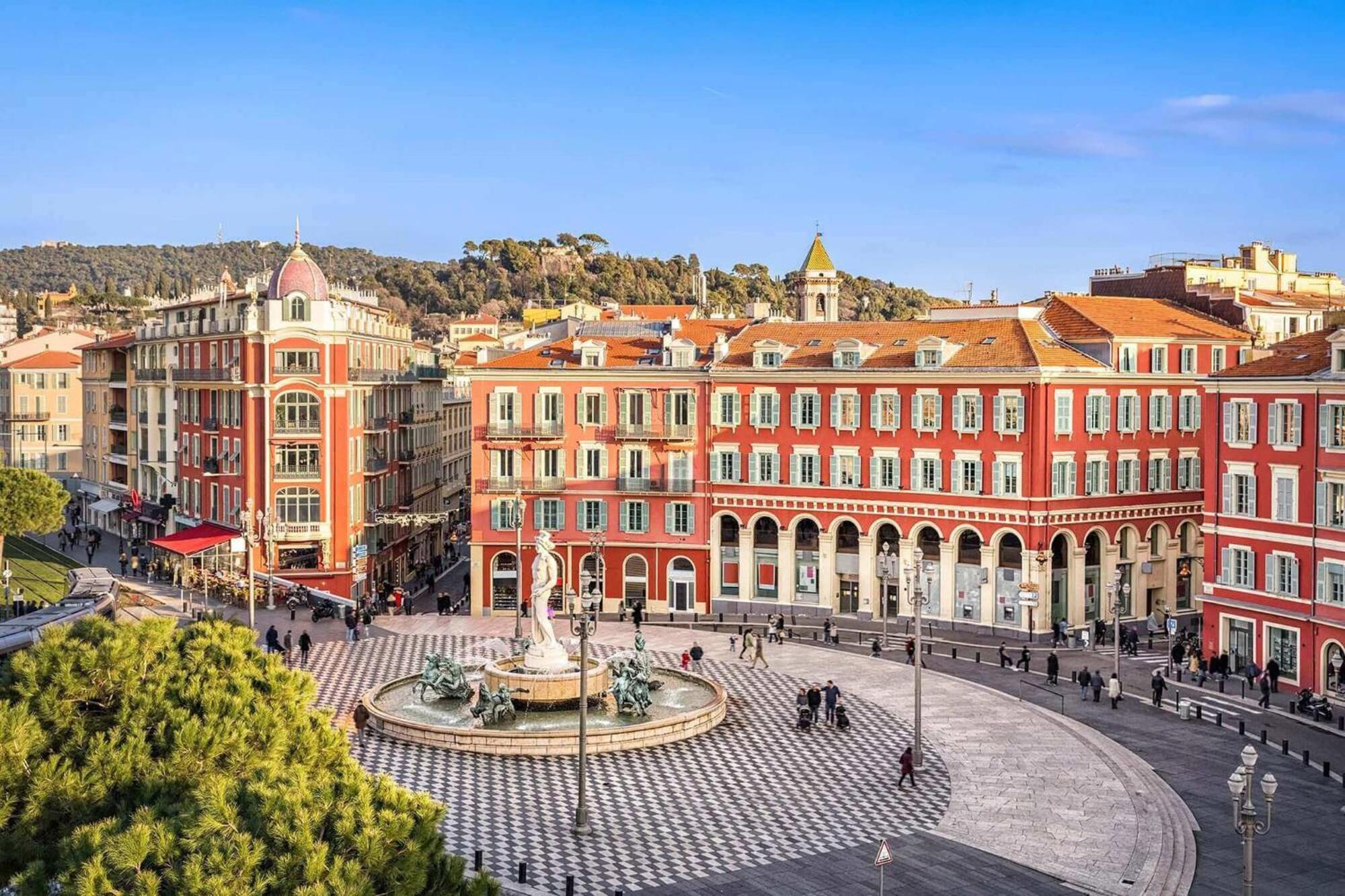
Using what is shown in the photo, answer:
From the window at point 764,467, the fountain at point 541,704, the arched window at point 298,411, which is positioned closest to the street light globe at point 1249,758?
the fountain at point 541,704

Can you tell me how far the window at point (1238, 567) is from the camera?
53031 mm

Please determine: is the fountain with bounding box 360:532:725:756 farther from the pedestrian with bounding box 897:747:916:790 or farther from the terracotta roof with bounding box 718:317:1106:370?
the terracotta roof with bounding box 718:317:1106:370

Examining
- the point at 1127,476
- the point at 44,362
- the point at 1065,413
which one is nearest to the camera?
the point at 1065,413

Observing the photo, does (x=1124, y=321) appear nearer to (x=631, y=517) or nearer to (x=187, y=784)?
(x=631, y=517)

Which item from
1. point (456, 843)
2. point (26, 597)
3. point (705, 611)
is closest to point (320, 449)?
point (26, 597)

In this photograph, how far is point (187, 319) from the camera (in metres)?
80.3

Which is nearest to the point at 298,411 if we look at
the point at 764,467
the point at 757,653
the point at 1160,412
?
the point at 764,467

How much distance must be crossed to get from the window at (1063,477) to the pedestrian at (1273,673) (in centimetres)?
1324

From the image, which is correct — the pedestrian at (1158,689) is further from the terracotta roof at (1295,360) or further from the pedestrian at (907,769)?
the pedestrian at (907,769)

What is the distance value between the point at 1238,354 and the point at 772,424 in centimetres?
2413

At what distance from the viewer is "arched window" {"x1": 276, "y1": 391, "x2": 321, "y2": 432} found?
231ft

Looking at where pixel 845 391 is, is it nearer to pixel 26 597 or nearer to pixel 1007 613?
pixel 1007 613

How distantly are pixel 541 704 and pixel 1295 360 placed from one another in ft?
102

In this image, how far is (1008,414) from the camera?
205ft
